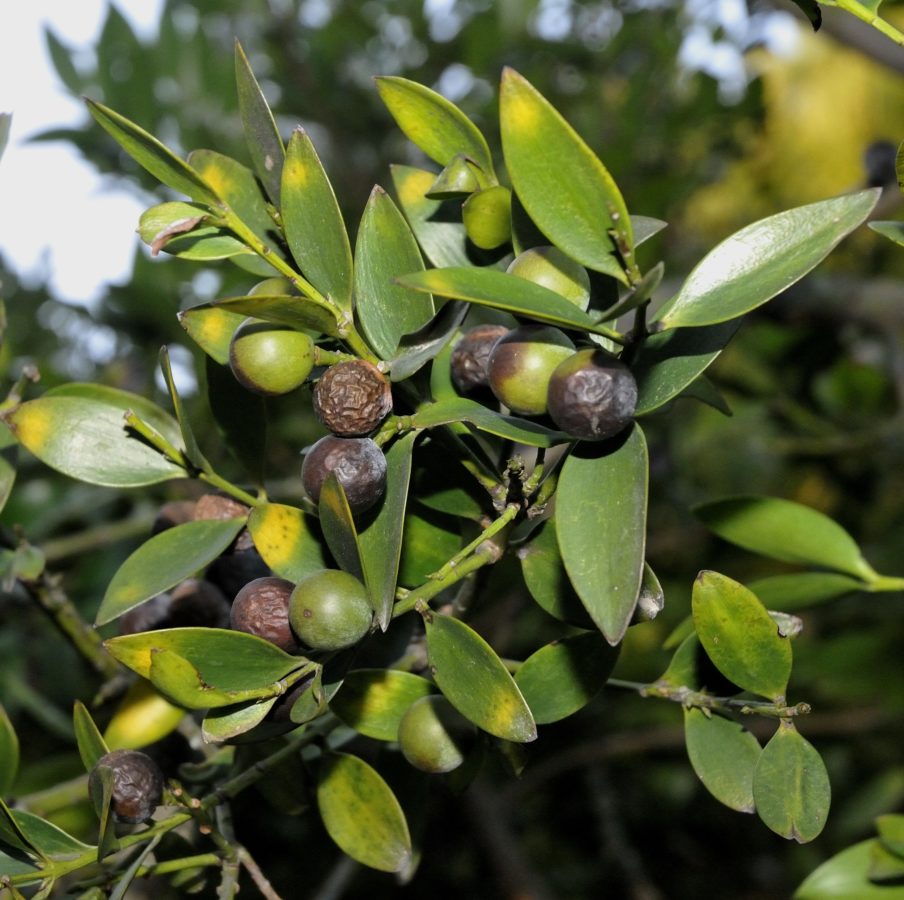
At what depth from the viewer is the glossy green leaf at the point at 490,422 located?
0.41 meters

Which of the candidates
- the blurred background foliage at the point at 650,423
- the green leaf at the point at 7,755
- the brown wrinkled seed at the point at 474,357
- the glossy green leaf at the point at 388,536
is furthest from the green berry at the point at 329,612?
the blurred background foliage at the point at 650,423

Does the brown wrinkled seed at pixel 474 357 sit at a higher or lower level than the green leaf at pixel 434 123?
lower

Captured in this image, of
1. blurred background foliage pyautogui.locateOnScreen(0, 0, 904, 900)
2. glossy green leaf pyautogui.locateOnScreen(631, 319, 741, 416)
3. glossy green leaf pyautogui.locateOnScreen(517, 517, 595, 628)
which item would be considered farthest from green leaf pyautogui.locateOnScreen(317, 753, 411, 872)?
blurred background foliage pyautogui.locateOnScreen(0, 0, 904, 900)

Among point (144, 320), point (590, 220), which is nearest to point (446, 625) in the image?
point (590, 220)

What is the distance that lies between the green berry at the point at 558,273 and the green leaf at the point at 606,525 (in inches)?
2.6

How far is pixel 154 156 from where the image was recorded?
44 centimetres

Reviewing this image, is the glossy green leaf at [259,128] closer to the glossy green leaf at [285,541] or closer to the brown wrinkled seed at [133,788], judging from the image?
the glossy green leaf at [285,541]

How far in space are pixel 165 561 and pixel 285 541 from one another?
7 cm

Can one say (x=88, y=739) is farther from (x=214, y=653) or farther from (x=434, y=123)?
(x=434, y=123)

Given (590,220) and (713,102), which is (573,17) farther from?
(590,220)

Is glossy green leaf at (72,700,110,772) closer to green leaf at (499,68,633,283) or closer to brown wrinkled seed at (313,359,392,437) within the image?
brown wrinkled seed at (313,359,392,437)

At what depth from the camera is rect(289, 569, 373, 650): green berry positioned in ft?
1.34

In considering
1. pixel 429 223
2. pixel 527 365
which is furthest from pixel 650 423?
pixel 527 365

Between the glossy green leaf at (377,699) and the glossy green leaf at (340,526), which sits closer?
the glossy green leaf at (340,526)
